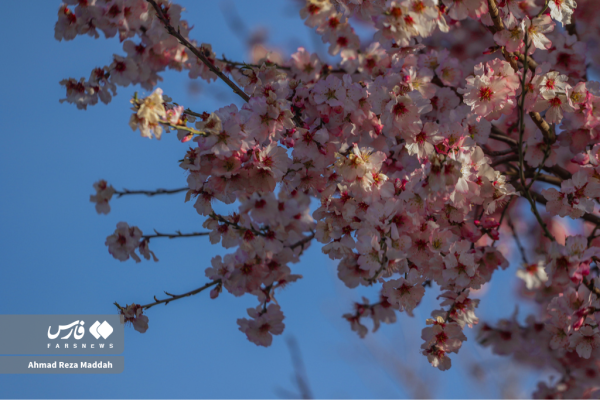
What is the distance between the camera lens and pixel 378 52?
273cm

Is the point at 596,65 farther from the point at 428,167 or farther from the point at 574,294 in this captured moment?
the point at 428,167

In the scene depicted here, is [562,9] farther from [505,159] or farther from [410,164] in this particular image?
[410,164]

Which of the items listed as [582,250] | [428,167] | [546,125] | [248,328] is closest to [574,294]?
[582,250]

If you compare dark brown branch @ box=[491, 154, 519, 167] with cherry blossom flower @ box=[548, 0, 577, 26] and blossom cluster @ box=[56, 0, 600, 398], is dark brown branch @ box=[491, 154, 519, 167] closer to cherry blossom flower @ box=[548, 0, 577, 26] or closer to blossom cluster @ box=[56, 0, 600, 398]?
blossom cluster @ box=[56, 0, 600, 398]

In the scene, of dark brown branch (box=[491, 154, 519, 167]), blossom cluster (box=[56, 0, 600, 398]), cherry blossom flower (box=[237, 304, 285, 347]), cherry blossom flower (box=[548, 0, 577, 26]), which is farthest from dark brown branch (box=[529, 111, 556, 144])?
cherry blossom flower (box=[237, 304, 285, 347])

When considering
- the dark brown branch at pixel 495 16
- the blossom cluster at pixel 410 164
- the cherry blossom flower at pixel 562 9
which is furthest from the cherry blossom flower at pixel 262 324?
the cherry blossom flower at pixel 562 9

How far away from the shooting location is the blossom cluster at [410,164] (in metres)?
1.69

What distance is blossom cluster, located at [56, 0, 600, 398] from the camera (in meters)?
1.69

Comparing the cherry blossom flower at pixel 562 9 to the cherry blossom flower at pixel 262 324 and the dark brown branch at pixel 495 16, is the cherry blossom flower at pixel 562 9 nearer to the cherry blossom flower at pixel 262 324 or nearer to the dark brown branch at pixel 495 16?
the dark brown branch at pixel 495 16

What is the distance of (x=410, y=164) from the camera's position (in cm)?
213

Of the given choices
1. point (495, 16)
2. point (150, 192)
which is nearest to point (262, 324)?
point (150, 192)

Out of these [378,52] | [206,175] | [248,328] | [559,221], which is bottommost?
[248,328]

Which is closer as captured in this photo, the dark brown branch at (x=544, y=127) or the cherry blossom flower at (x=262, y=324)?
the dark brown branch at (x=544, y=127)

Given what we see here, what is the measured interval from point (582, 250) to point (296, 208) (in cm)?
144
